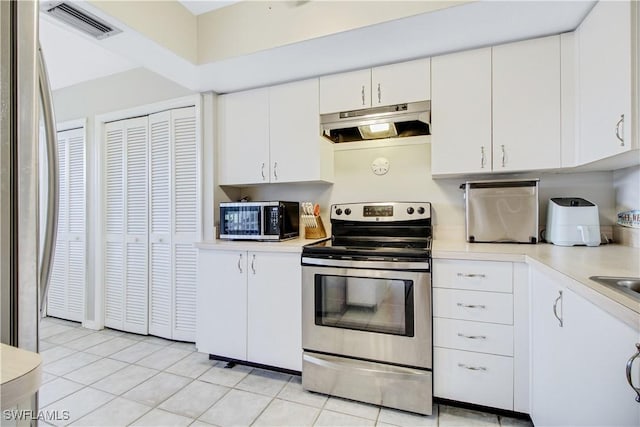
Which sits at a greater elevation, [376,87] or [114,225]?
[376,87]

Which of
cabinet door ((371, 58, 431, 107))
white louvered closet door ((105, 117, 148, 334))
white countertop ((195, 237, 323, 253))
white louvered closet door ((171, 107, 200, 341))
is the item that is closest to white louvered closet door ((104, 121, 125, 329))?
white louvered closet door ((105, 117, 148, 334))

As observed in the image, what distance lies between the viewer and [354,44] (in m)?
1.88

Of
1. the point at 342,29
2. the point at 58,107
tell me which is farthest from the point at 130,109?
the point at 342,29

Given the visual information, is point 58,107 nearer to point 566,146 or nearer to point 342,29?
point 342,29

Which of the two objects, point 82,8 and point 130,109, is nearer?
point 82,8

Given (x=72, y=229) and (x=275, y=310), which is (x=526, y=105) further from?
(x=72, y=229)

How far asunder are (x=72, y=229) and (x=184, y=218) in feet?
5.11

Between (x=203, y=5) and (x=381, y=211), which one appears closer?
(x=203, y=5)

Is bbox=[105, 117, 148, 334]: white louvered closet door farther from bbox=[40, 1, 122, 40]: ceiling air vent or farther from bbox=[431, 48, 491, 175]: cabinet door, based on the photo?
bbox=[431, 48, 491, 175]: cabinet door

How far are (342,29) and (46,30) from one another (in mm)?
2284

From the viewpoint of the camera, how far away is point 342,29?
1761 mm

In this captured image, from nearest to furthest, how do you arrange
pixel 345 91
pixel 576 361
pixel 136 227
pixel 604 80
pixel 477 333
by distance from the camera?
pixel 576 361 < pixel 604 80 < pixel 477 333 < pixel 345 91 < pixel 136 227

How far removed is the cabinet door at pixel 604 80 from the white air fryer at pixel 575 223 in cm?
A: 28

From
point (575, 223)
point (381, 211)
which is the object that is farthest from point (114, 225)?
point (575, 223)
